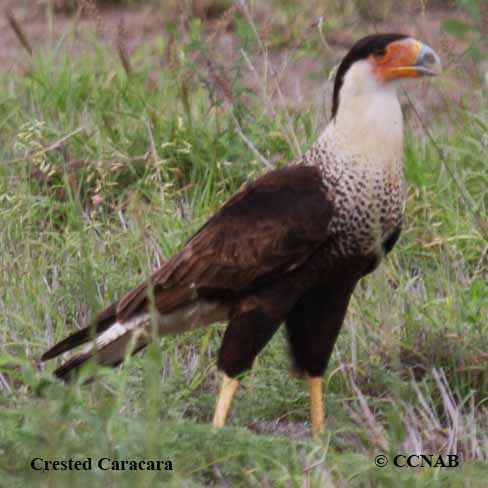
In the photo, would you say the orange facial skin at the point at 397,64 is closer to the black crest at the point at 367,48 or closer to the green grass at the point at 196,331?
the black crest at the point at 367,48

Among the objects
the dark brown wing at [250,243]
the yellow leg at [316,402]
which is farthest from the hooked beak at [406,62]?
the yellow leg at [316,402]

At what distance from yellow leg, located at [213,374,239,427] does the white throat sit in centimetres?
68

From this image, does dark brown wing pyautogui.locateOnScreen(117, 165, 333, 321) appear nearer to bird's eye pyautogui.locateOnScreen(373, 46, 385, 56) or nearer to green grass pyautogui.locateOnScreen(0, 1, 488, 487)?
green grass pyautogui.locateOnScreen(0, 1, 488, 487)

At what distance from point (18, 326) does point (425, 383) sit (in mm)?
1226

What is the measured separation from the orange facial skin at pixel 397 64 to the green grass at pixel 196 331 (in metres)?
0.42

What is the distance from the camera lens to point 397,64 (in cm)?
384

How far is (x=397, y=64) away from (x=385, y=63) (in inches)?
1.2

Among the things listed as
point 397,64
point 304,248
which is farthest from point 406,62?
point 304,248

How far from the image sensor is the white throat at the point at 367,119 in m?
3.80

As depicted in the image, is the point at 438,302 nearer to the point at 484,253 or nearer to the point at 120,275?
the point at 484,253

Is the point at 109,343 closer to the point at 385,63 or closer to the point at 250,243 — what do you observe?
the point at 250,243

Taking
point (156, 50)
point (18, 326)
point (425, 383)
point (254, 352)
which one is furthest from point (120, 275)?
point (156, 50)

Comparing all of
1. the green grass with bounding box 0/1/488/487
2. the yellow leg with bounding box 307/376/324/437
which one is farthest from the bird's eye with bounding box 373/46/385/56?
the yellow leg with bounding box 307/376/324/437

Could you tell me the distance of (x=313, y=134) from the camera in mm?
5160
